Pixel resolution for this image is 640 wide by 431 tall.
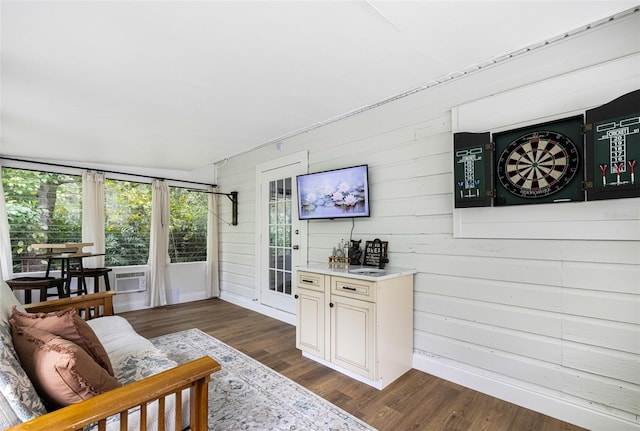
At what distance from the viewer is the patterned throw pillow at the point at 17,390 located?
1.02 m

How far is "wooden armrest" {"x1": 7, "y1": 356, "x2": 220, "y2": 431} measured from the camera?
3.15 ft

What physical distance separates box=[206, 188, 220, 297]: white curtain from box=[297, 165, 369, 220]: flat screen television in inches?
95.3

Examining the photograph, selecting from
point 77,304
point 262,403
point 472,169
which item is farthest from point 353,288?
point 77,304

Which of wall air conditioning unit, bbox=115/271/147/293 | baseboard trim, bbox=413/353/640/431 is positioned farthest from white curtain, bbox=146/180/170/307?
baseboard trim, bbox=413/353/640/431

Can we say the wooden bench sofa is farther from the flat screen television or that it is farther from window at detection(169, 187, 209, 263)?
window at detection(169, 187, 209, 263)

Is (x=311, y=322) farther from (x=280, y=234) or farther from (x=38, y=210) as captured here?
(x=38, y=210)

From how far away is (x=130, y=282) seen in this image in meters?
Result: 4.67

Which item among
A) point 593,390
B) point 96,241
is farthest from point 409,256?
point 96,241

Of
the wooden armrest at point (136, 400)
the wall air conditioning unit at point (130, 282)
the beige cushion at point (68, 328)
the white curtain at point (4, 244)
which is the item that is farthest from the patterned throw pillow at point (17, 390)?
the wall air conditioning unit at point (130, 282)

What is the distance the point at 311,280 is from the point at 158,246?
3.23 meters

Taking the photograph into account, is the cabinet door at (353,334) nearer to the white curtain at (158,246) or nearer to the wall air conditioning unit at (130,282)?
the white curtain at (158,246)

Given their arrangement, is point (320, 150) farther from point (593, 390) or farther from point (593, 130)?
point (593, 390)

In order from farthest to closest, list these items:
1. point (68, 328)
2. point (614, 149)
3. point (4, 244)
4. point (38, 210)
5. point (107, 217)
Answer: point (107, 217) → point (38, 210) → point (4, 244) → point (614, 149) → point (68, 328)

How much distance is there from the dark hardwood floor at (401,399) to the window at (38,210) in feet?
7.11
